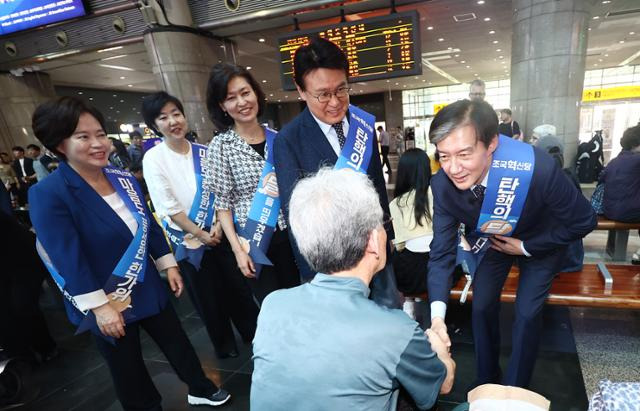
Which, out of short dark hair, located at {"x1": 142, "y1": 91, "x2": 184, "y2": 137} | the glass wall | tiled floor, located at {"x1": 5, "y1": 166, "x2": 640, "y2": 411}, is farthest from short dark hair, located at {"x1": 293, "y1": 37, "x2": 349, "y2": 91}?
the glass wall

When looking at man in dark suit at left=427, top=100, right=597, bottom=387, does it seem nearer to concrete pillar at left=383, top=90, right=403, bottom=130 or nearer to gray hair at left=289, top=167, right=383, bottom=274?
gray hair at left=289, top=167, right=383, bottom=274

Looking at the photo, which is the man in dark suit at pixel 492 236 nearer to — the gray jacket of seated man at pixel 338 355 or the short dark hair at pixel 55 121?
the gray jacket of seated man at pixel 338 355

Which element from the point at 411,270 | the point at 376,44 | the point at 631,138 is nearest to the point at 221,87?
the point at 411,270

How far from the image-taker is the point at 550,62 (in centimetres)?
452

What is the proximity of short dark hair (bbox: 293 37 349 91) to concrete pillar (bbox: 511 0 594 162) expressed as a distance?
180 inches

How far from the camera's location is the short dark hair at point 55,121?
4.39 feet

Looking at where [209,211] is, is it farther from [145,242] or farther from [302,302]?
[302,302]

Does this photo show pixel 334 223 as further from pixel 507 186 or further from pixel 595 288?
pixel 595 288

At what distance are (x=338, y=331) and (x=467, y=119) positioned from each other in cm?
97

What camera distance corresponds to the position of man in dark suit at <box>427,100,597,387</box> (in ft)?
4.25

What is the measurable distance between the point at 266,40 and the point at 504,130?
17.7 feet

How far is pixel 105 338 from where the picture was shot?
4.83 feet

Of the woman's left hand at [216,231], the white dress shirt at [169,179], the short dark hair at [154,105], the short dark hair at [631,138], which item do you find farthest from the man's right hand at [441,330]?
the short dark hair at [631,138]

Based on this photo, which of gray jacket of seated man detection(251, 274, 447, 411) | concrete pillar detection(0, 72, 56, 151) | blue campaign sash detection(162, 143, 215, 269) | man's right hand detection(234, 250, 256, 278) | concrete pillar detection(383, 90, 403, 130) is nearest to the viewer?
gray jacket of seated man detection(251, 274, 447, 411)
